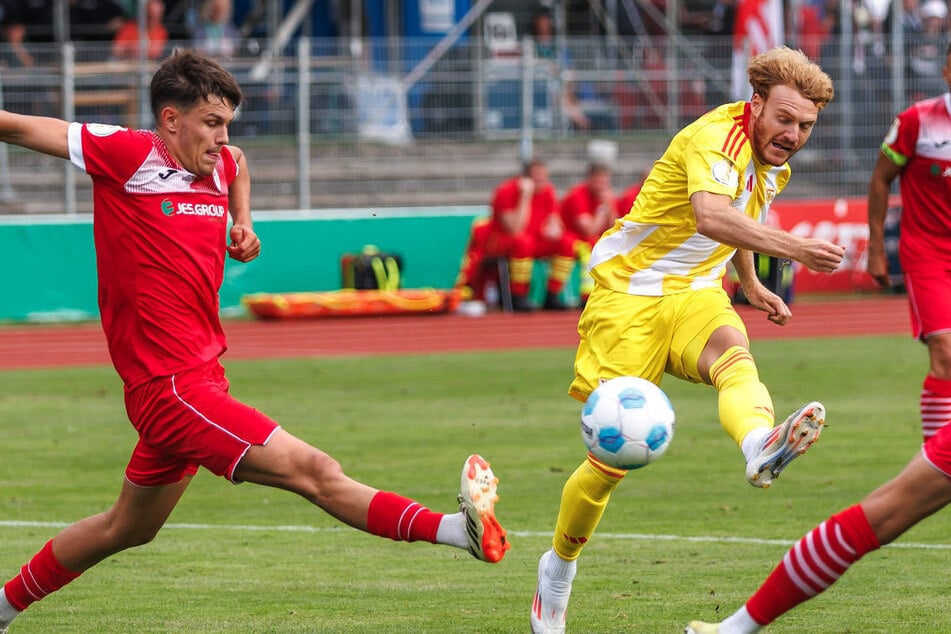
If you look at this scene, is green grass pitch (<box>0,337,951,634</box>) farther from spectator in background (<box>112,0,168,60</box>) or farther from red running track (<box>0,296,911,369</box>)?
spectator in background (<box>112,0,168,60</box>)

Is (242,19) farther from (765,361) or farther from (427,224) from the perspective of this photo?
(765,361)

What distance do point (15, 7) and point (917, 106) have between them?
56.1ft

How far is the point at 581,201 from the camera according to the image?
71.1 ft

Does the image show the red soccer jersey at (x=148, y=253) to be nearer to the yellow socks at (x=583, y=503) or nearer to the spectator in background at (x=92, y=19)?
the yellow socks at (x=583, y=503)

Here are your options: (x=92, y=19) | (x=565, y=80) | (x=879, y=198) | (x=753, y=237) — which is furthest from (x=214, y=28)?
(x=753, y=237)

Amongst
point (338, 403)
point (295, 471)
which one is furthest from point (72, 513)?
point (338, 403)

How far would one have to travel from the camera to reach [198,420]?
550 cm

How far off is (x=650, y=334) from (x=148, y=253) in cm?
210

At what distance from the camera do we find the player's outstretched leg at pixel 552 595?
623 cm

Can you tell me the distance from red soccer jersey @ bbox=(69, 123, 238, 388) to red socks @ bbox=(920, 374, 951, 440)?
Result: 15.4 feet

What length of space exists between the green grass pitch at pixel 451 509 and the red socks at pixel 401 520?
35.6 inches

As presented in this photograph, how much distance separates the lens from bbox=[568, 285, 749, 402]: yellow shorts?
21.2 ft

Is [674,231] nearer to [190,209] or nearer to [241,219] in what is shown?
[241,219]

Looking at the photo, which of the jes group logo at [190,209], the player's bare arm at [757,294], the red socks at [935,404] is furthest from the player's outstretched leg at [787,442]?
the red socks at [935,404]
